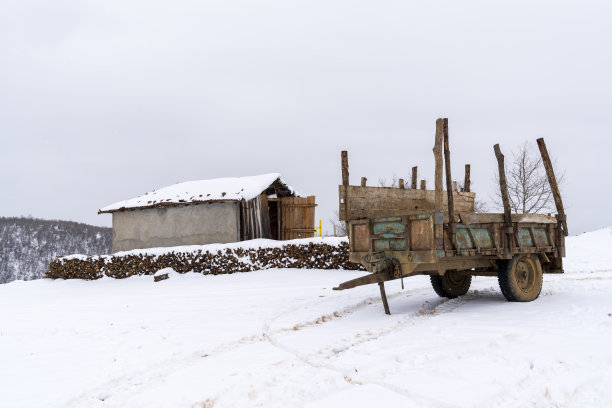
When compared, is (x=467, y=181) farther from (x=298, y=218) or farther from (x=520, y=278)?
(x=298, y=218)

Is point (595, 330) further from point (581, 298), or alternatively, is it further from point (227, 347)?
point (227, 347)

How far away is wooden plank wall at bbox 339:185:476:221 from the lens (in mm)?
7895

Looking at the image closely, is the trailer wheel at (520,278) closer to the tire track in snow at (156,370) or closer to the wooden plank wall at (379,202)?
the wooden plank wall at (379,202)

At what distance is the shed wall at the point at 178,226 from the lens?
61.8ft

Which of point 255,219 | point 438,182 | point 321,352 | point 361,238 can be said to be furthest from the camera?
point 255,219

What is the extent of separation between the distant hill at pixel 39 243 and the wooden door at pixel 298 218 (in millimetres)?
54140

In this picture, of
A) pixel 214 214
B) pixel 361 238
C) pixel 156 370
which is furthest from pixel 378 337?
pixel 214 214

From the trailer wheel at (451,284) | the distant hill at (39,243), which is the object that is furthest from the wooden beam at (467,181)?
the distant hill at (39,243)

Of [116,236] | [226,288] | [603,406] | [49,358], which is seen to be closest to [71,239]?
[116,236]

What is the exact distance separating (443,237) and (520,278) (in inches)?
94.3

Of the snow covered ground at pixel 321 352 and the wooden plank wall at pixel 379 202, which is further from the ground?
the wooden plank wall at pixel 379 202

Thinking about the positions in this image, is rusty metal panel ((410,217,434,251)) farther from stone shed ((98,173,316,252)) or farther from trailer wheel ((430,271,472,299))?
stone shed ((98,173,316,252))

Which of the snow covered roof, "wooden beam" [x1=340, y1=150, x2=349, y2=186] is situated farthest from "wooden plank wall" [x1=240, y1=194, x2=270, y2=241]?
"wooden beam" [x1=340, y1=150, x2=349, y2=186]

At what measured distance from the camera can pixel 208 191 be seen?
65.6 feet
